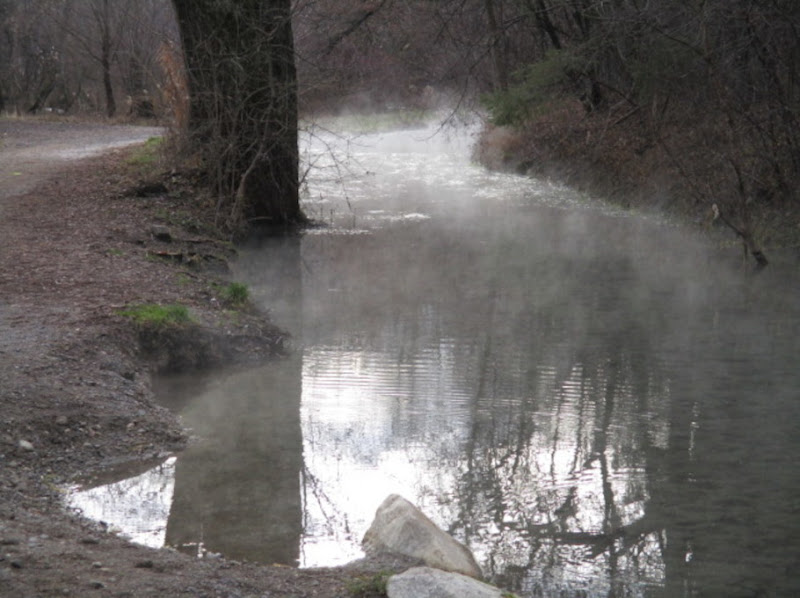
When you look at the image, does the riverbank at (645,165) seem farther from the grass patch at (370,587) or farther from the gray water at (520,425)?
the grass patch at (370,587)

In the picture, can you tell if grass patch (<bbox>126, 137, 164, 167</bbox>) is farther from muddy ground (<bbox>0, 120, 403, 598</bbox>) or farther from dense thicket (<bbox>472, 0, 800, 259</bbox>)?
dense thicket (<bbox>472, 0, 800, 259</bbox>)

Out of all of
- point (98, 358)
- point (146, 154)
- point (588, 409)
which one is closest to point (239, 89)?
point (146, 154)

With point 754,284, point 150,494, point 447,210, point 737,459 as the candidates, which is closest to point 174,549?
point 150,494

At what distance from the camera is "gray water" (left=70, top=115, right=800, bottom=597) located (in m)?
5.44

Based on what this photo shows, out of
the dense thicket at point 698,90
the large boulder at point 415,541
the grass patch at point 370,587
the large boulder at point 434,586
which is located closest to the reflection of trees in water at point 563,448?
the large boulder at point 415,541

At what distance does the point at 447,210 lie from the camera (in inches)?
737

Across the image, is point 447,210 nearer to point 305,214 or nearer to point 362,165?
point 305,214

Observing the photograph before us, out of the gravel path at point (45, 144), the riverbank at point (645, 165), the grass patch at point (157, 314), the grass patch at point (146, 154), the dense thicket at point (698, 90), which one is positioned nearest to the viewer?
the grass patch at point (157, 314)

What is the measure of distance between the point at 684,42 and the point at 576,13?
449 cm

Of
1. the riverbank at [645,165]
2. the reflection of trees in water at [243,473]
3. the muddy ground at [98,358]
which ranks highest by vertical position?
the riverbank at [645,165]

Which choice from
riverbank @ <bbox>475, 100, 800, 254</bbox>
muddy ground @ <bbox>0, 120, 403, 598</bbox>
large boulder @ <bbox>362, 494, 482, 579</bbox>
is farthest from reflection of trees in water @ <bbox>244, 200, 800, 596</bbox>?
riverbank @ <bbox>475, 100, 800, 254</bbox>

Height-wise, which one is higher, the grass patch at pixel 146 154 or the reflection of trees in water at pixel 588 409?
the grass patch at pixel 146 154

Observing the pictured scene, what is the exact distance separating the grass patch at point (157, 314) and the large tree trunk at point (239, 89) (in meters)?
6.29

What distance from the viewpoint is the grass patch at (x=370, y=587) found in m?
4.31
